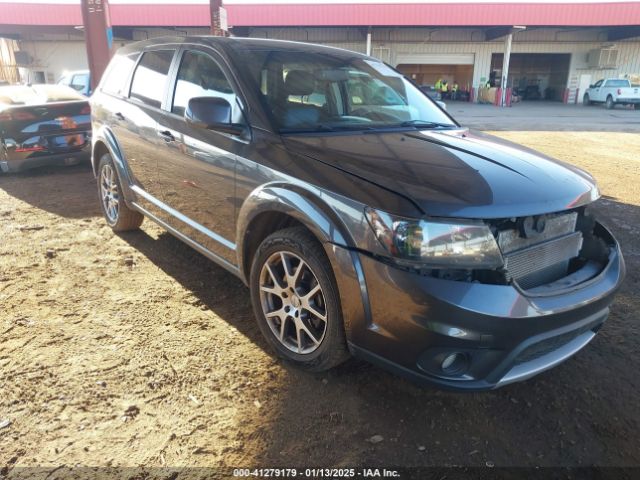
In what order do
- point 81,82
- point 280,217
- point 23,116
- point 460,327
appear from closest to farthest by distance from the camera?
point 460,327
point 280,217
point 23,116
point 81,82

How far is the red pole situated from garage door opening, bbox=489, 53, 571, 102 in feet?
101

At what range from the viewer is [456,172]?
2.34 metres

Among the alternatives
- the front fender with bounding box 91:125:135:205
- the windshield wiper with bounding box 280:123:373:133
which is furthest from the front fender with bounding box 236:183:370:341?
Result: the front fender with bounding box 91:125:135:205

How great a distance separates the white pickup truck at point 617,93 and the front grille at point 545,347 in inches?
1147

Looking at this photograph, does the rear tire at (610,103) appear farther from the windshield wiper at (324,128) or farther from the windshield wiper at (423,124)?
the windshield wiper at (324,128)

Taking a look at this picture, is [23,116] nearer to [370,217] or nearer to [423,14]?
[370,217]

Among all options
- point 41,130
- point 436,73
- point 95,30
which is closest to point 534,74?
point 436,73

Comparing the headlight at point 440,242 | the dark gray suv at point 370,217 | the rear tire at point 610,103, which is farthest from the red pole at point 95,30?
the rear tire at point 610,103

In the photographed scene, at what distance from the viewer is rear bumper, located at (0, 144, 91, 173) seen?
266 inches

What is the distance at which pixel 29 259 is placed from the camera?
4277 mm

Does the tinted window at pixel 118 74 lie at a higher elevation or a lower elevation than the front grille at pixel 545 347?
higher

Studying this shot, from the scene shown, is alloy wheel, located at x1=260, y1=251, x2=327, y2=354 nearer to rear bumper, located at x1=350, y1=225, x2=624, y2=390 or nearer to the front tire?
the front tire

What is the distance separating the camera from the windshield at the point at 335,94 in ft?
9.77

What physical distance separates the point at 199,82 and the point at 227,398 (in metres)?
2.13
